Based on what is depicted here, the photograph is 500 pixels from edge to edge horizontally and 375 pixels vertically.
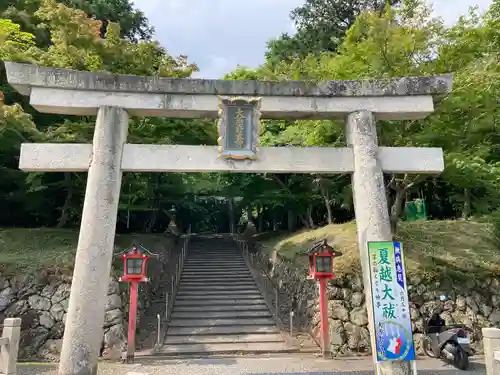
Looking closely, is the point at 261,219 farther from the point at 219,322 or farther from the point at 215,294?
the point at 219,322

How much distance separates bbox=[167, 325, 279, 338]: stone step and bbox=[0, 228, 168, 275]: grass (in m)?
3.04

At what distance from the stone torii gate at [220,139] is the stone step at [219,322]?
537cm

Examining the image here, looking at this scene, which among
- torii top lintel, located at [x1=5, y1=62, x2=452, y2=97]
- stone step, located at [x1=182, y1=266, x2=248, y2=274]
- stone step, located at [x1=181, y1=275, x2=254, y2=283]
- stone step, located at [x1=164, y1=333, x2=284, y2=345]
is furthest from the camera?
stone step, located at [x1=182, y1=266, x2=248, y2=274]

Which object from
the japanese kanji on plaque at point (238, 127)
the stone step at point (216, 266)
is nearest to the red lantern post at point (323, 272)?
the japanese kanji on plaque at point (238, 127)

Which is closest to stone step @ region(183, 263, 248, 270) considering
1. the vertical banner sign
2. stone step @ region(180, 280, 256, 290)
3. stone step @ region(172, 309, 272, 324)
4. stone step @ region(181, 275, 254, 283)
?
stone step @ region(181, 275, 254, 283)

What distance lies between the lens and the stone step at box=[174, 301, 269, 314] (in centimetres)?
1328

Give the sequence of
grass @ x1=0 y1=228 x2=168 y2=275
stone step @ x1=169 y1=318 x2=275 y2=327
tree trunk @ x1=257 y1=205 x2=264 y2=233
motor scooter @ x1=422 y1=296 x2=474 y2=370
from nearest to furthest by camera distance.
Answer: motor scooter @ x1=422 y1=296 x2=474 y2=370, grass @ x1=0 y1=228 x2=168 y2=275, stone step @ x1=169 y1=318 x2=275 y2=327, tree trunk @ x1=257 y1=205 x2=264 y2=233

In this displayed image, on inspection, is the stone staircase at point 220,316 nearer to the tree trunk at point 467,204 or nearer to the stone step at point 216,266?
the stone step at point 216,266

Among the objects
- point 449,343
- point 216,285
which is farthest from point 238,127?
point 216,285

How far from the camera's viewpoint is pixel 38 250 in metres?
12.6

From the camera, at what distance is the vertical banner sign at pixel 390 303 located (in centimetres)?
648

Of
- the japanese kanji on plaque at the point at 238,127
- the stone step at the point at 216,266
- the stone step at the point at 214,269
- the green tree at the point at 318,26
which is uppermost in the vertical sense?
the green tree at the point at 318,26

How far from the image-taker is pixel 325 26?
29484mm

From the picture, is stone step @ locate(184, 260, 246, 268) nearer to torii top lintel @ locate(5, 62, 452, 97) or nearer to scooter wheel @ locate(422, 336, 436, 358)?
scooter wheel @ locate(422, 336, 436, 358)
